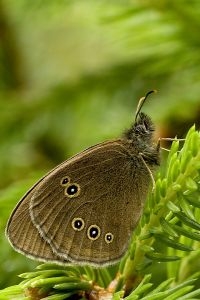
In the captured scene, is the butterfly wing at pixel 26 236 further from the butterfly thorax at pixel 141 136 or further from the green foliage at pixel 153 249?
the butterfly thorax at pixel 141 136

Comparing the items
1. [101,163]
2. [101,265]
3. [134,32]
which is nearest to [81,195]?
[101,163]

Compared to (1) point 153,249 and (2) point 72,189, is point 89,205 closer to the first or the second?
(2) point 72,189

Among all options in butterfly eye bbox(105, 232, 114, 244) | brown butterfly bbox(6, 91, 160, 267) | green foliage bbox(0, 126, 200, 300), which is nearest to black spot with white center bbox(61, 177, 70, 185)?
brown butterfly bbox(6, 91, 160, 267)

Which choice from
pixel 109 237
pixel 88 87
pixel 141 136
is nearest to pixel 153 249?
pixel 109 237

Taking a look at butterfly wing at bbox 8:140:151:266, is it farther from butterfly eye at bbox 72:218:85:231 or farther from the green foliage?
the green foliage

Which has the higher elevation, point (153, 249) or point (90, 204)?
point (90, 204)

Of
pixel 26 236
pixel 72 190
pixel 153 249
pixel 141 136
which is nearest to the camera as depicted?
pixel 153 249

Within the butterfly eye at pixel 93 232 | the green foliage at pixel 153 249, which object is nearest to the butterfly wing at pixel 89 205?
the butterfly eye at pixel 93 232
